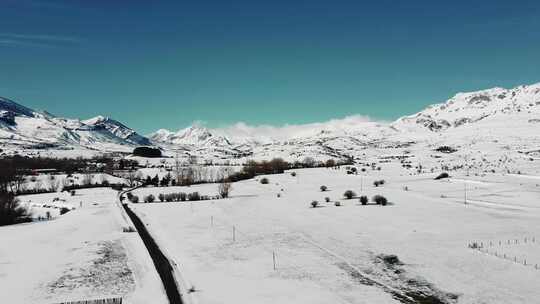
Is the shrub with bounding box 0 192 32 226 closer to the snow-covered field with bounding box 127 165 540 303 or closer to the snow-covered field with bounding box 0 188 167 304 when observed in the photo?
the snow-covered field with bounding box 0 188 167 304

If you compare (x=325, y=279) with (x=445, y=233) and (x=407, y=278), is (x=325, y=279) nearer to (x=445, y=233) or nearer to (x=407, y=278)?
(x=407, y=278)

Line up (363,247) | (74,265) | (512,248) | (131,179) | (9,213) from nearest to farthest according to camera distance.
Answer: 1. (74,265)
2. (512,248)
3. (363,247)
4. (9,213)
5. (131,179)

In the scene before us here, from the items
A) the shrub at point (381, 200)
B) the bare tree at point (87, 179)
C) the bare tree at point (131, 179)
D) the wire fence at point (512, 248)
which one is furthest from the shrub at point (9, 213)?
the bare tree at point (87, 179)

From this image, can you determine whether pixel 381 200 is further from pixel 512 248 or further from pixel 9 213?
pixel 9 213

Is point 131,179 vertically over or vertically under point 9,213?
over

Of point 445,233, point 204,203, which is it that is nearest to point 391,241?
point 445,233

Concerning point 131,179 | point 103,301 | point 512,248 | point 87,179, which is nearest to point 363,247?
point 512,248
